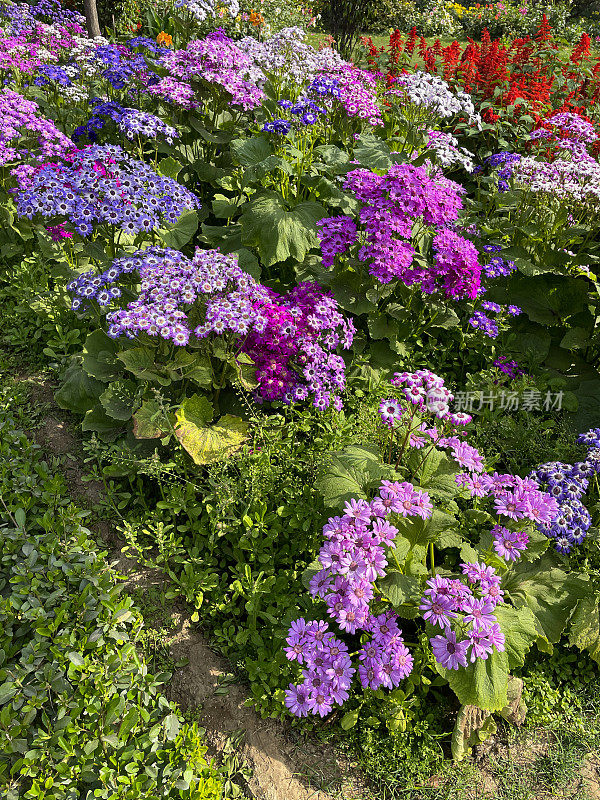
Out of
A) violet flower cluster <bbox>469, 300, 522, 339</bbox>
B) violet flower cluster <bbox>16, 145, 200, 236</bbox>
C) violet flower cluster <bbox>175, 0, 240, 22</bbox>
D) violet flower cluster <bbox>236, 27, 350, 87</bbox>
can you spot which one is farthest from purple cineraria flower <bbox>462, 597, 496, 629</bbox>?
violet flower cluster <bbox>175, 0, 240, 22</bbox>

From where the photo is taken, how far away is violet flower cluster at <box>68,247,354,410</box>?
10.0 feet

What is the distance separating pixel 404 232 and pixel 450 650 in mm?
2408

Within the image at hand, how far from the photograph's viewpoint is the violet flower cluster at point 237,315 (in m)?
3.06

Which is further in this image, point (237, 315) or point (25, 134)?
point (25, 134)

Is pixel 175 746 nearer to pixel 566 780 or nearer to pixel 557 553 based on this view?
pixel 566 780

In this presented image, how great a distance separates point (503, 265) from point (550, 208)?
86cm

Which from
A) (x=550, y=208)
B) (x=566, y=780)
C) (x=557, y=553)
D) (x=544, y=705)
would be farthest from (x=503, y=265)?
(x=566, y=780)

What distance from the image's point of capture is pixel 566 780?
107 inches

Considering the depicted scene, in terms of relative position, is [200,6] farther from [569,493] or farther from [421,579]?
[421,579]

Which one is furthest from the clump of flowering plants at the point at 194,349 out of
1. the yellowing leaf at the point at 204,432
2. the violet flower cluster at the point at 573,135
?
the violet flower cluster at the point at 573,135

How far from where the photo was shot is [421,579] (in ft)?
9.05

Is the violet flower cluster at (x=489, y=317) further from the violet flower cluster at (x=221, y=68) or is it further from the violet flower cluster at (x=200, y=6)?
the violet flower cluster at (x=200, y=6)

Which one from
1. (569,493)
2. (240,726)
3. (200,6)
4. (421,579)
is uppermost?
(200,6)

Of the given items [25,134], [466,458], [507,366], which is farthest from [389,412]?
[25,134]
